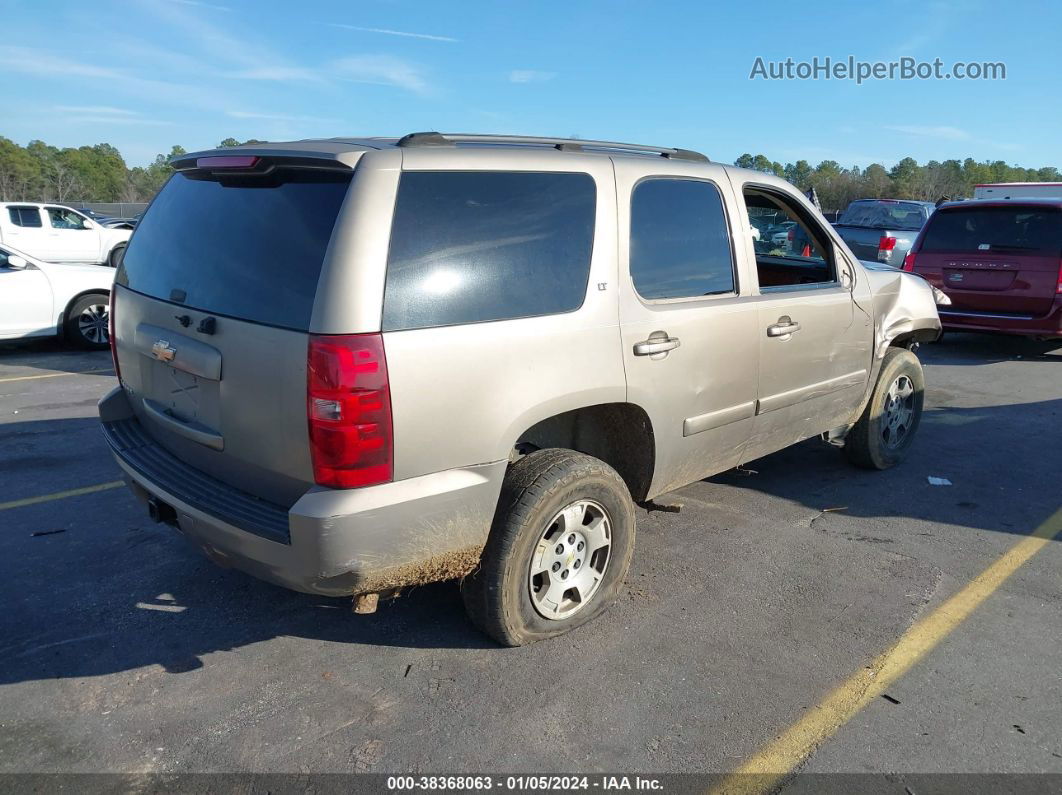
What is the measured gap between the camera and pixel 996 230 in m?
9.52

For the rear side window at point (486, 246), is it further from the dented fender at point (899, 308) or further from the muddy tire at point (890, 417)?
the muddy tire at point (890, 417)

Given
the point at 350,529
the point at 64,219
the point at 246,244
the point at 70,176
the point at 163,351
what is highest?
the point at 70,176

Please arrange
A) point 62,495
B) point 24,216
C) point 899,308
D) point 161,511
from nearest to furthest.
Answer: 1. point 161,511
2. point 62,495
3. point 899,308
4. point 24,216

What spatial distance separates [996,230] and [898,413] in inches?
211

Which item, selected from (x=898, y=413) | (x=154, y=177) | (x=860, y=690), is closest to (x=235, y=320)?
(x=860, y=690)

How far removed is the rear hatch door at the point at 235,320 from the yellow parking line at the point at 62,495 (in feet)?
5.87

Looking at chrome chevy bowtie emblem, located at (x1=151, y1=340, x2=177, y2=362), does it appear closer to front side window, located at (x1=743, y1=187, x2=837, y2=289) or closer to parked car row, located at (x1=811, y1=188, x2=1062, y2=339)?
front side window, located at (x1=743, y1=187, x2=837, y2=289)

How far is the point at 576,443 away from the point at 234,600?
1715 millimetres

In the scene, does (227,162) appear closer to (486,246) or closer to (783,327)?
(486,246)

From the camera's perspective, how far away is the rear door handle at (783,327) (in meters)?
4.14

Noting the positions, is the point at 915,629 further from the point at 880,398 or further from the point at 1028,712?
the point at 880,398

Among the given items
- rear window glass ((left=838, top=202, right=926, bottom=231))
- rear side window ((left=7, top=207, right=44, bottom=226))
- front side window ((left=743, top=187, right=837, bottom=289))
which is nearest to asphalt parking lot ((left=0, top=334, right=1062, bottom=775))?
front side window ((left=743, top=187, right=837, bottom=289))

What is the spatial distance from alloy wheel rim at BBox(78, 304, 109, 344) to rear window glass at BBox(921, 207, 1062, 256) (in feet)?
34.4

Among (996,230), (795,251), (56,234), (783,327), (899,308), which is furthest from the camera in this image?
(56,234)
